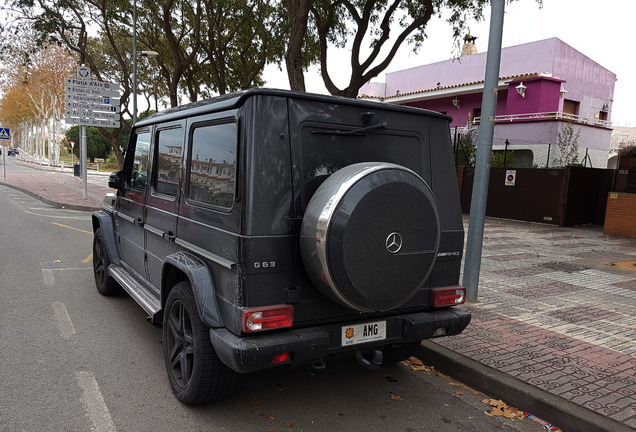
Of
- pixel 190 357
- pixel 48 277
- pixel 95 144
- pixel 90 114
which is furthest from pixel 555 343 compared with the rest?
pixel 95 144

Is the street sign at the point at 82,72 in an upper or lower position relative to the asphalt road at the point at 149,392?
upper

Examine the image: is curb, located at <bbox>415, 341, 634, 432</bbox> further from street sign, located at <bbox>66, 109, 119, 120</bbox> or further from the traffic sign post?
street sign, located at <bbox>66, 109, 119, 120</bbox>

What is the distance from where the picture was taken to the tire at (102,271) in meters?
5.69

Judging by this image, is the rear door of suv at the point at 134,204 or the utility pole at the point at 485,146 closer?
the rear door of suv at the point at 134,204

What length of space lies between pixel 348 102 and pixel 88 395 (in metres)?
2.83

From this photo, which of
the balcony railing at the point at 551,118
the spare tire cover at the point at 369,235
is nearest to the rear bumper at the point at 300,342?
the spare tire cover at the point at 369,235

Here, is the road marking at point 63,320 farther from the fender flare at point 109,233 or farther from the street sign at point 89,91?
the street sign at point 89,91

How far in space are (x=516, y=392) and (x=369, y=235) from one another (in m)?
1.84

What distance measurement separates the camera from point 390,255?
287cm

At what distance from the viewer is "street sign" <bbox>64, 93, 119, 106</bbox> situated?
57.6 ft

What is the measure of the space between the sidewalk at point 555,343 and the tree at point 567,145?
12252mm

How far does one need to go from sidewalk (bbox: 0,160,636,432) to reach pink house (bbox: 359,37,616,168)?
46.3 feet

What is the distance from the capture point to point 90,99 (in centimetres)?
1792

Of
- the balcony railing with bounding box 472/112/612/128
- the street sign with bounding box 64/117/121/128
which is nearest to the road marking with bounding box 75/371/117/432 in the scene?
the street sign with bounding box 64/117/121/128
